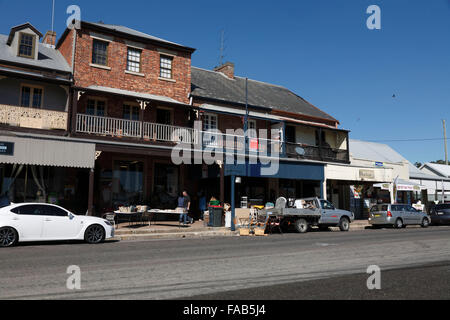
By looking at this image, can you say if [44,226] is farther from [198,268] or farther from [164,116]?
[164,116]

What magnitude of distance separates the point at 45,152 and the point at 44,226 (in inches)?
171

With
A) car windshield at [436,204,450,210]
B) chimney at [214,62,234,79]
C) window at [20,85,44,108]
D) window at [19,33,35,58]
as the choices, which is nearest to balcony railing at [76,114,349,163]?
window at [20,85,44,108]

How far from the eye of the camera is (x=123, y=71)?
67.7ft

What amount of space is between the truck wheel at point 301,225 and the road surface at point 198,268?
19.5 feet

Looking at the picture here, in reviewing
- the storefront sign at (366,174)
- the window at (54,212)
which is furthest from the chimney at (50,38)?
the storefront sign at (366,174)

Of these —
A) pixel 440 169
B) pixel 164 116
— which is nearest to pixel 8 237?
pixel 164 116

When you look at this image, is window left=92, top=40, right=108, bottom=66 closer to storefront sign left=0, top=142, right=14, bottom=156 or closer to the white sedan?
storefront sign left=0, top=142, right=14, bottom=156

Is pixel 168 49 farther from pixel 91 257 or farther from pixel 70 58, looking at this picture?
pixel 91 257

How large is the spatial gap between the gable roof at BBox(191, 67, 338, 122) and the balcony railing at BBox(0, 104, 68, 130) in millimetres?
7558

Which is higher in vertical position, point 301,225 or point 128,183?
point 128,183

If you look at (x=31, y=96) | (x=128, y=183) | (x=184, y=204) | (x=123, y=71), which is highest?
(x=123, y=71)

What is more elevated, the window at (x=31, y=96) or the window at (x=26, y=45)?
the window at (x=26, y=45)

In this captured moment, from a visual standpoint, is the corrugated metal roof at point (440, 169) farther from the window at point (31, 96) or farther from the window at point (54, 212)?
the window at point (54, 212)

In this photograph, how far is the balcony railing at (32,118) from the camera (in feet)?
54.2
